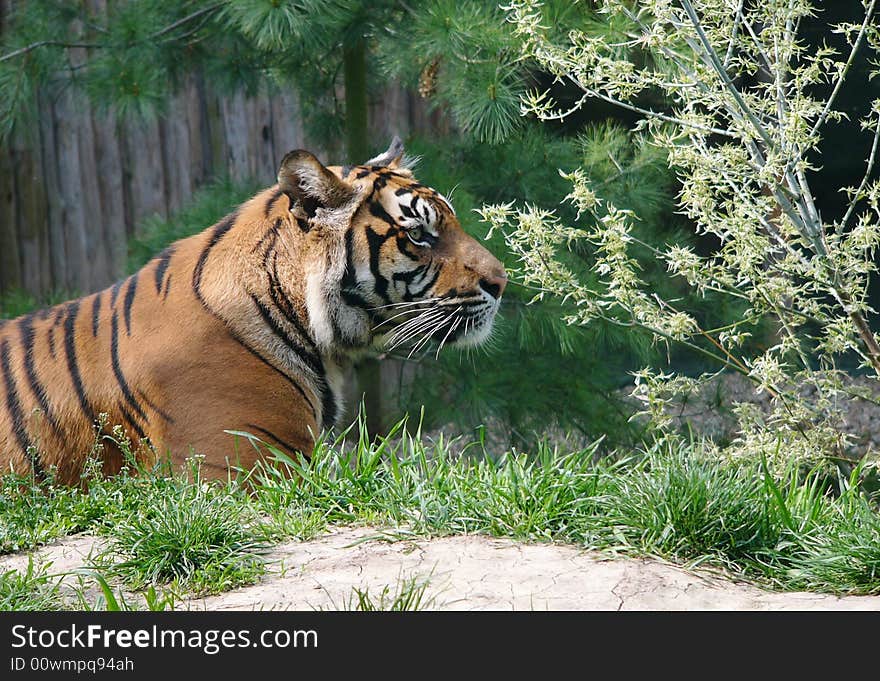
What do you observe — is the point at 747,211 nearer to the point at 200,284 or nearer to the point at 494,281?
the point at 494,281

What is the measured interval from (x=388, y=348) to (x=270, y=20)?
5.88 ft

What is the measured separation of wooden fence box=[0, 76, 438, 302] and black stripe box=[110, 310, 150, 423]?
185 inches

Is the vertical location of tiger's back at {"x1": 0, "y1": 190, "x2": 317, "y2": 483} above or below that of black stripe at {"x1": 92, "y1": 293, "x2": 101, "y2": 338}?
below

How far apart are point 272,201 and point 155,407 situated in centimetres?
95

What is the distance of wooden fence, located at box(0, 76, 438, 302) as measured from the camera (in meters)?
9.40

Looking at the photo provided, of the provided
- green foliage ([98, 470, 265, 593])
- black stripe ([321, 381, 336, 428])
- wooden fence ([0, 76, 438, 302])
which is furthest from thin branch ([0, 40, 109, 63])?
green foliage ([98, 470, 265, 593])

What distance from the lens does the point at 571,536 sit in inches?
141

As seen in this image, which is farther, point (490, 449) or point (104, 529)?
point (490, 449)

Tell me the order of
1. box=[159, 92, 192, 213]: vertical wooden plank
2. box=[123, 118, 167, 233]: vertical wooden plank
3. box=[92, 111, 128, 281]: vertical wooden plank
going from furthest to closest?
box=[92, 111, 128, 281]: vertical wooden plank < box=[123, 118, 167, 233]: vertical wooden plank < box=[159, 92, 192, 213]: vertical wooden plank

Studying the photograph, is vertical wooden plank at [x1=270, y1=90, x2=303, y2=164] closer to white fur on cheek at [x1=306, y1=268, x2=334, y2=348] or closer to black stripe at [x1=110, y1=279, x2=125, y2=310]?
black stripe at [x1=110, y1=279, x2=125, y2=310]

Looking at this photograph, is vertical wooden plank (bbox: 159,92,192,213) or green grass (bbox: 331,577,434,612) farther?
vertical wooden plank (bbox: 159,92,192,213)

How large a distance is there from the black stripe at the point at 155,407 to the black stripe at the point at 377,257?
37.0 inches
